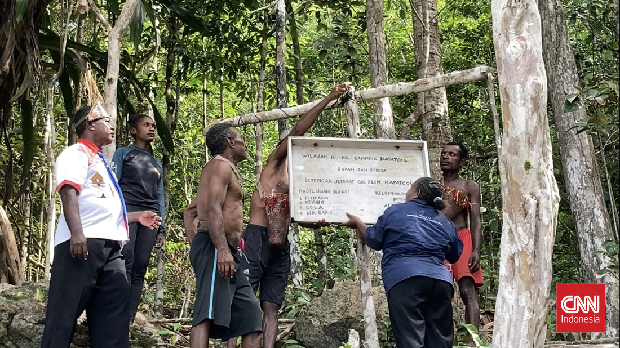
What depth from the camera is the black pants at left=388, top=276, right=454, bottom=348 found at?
4699 mm

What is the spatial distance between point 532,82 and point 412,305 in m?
1.58

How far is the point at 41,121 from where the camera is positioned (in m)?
12.0

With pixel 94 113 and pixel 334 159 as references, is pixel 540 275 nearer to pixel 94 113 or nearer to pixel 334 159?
pixel 334 159

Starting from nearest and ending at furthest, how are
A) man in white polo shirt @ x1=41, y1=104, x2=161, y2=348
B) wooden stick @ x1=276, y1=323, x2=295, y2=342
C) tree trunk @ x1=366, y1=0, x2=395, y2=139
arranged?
1. man in white polo shirt @ x1=41, y1=104, x2=161, y2=348
2. wooden stick @ x1=276, y1=323, x2=295, y2=342
3. tree trunk @ x1=366, y1=0, x2=395, y2=139

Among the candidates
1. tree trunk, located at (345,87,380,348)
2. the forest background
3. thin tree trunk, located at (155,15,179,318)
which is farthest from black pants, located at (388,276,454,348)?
thin tree trunk, located at (155,15,179,318)

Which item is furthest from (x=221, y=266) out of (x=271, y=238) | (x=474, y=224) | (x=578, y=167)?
(x=578, y=167)

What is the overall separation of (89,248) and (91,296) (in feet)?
1.06

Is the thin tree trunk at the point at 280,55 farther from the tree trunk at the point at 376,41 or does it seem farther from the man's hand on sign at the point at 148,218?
the man's hand on sign at the point at 148,218

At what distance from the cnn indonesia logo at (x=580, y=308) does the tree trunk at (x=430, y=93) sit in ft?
5.44

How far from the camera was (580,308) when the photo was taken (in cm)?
614

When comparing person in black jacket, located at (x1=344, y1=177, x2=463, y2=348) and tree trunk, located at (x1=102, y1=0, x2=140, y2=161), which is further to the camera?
tree trunk, located at (x1=102, y1=0, x2=140, y2=161)

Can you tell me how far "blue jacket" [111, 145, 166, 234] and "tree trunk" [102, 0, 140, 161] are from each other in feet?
0.44

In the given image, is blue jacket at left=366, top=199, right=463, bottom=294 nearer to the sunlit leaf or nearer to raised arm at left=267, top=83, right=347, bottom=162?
raised arm at left=267, top=83, right=347, bottom=162

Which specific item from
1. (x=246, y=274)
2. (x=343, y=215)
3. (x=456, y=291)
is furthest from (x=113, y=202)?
(x=456, y=291)
